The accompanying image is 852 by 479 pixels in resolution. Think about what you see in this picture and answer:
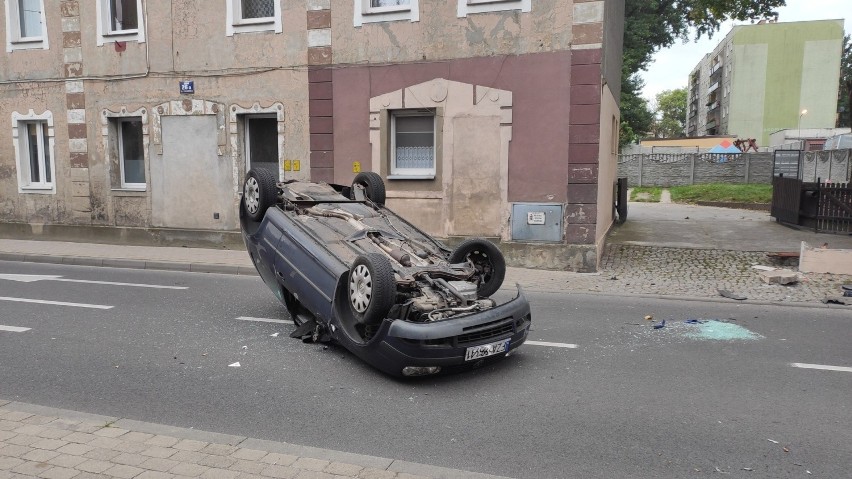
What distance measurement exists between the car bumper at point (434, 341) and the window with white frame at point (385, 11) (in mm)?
8430

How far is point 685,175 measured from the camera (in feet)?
106

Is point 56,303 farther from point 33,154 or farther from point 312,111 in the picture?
point 33,154

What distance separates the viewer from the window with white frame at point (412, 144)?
41.4ft

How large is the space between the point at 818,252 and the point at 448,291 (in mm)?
8193

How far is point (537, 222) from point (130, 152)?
10.1 metres

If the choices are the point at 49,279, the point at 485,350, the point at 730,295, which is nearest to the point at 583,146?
the point at 730,295

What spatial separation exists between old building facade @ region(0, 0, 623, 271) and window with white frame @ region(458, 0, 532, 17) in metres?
0.02

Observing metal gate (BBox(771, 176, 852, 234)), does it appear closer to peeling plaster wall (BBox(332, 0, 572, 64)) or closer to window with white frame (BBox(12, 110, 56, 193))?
peeling plaster wall (BBox(332, 0, 572, 64))

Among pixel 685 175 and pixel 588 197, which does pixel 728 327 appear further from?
pixel 685 175

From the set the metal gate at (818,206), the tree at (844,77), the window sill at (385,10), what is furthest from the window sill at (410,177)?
the tree at (844,77)

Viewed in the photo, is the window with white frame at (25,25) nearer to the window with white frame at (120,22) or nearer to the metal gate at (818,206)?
the window with white frame at (120,22)

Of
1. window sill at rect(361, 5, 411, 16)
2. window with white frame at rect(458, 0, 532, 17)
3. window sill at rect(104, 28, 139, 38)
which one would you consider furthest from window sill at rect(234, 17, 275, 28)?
window with white frame at rect(458, 0, 532, 17)

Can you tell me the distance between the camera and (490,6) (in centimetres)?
1166

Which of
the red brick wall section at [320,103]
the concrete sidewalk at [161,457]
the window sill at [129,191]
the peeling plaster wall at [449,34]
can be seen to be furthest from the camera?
the window sill at [129,191]
